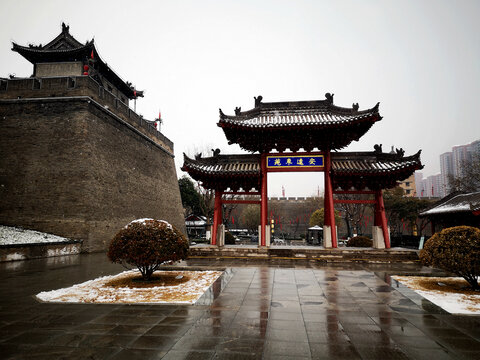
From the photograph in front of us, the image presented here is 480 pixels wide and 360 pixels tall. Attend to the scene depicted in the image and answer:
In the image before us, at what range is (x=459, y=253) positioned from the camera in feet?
20.6

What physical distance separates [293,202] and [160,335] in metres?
45.3

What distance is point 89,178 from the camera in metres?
16.8

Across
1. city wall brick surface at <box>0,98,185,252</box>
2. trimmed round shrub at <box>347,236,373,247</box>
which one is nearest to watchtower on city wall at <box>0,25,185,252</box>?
city wall brick surface at <box>0,98,185,252</box>

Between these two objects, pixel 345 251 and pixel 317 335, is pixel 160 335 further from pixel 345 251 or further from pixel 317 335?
pixel 345 251

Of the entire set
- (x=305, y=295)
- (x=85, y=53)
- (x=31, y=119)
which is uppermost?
(x=85, y=53)

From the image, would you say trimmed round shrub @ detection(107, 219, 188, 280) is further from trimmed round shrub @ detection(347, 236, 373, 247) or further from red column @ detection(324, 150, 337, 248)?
trimmed round shrub @ detection(347, 236, 373, 247)

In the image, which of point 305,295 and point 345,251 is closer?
point 305,295

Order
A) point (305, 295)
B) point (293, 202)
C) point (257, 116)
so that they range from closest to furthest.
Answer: point (305, 295), point (257, 116), point (293, 202)

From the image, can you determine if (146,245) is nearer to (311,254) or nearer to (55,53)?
(311,254)

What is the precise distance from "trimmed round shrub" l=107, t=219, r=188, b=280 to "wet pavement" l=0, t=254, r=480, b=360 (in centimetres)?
151

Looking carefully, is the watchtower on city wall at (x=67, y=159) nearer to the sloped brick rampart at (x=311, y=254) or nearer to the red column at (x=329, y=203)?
the sloped brick rampart at (x=311, y=254)

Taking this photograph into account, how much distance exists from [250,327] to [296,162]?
402 inches

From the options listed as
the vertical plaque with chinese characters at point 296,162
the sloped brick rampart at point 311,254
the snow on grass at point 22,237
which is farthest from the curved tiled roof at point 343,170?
the snow on grass at point 22,237

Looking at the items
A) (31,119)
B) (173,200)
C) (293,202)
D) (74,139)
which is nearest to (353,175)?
(74,139)
